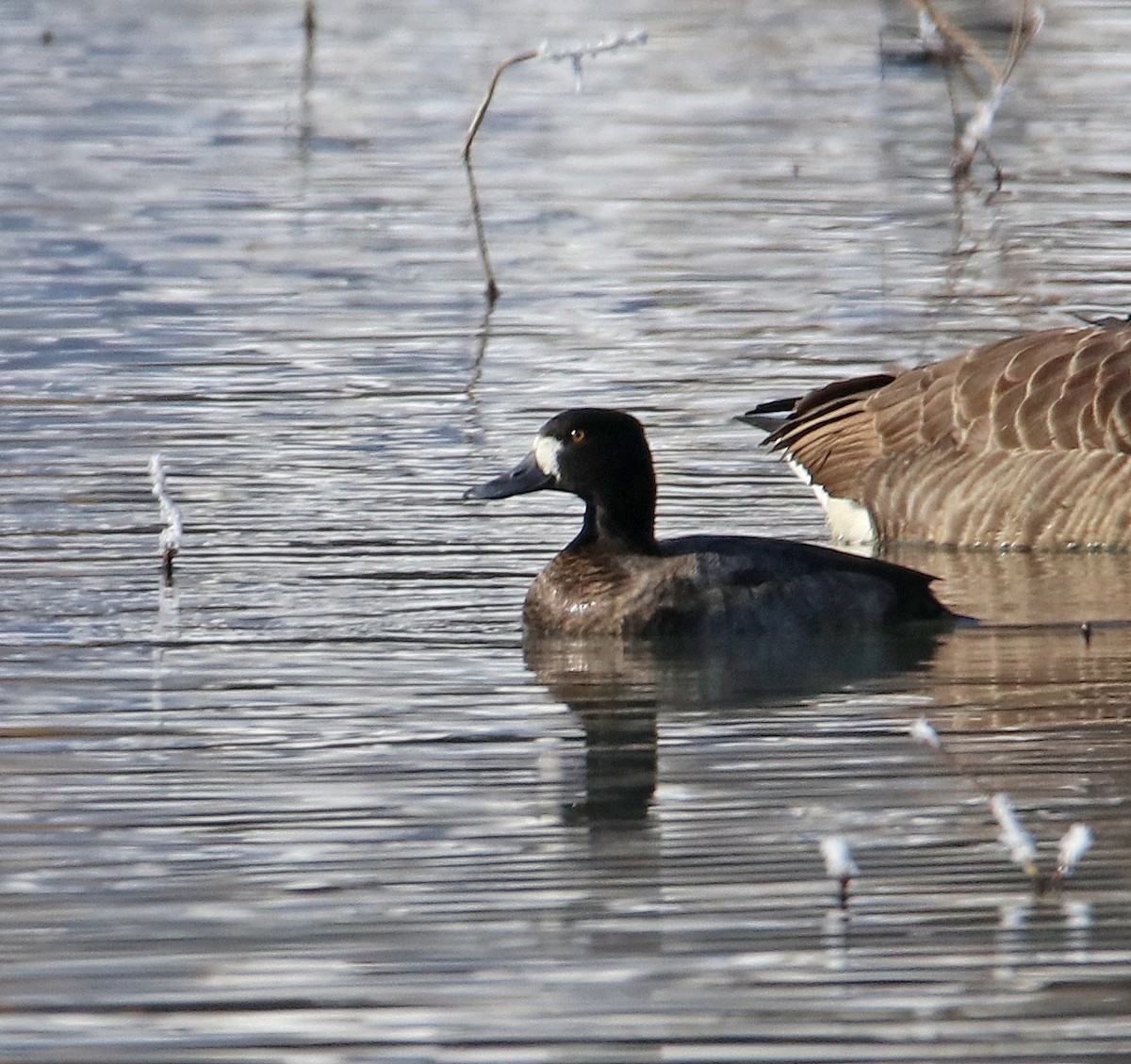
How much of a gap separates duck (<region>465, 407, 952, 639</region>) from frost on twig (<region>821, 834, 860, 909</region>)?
3.39m

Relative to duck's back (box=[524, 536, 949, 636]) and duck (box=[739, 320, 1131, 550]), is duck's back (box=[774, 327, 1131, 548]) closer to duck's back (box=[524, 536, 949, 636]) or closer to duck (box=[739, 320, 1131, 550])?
duck (box=[739, 320, 1131, 550])

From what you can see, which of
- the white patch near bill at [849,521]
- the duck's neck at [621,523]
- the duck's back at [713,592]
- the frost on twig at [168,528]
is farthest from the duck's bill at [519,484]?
the white patch near bill at [849,521]

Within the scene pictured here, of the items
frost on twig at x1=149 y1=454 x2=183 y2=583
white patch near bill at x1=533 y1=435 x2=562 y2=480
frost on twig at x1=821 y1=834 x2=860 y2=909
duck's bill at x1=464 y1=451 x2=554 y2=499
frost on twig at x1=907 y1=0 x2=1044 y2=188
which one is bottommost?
frost on twig at x1=821 y1=834 x2=860 y2=909

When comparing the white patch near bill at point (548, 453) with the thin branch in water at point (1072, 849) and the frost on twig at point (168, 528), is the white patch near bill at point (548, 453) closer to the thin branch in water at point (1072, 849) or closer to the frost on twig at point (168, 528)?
the frost on twig at point (168, 528)

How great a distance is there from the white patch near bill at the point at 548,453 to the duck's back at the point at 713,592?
37 centimetres

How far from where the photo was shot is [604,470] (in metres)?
10.4

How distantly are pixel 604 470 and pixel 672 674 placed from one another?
104 centimetres

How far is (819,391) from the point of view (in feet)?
42.2

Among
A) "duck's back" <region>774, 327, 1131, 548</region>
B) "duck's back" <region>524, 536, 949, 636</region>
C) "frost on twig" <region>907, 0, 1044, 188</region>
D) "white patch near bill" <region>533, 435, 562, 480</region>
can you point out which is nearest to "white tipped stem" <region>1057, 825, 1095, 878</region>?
"duck's back" <region>524, 536, 949, 636</region>

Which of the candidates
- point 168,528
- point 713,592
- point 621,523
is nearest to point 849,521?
point 621,523

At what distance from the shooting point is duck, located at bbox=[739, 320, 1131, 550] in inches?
473

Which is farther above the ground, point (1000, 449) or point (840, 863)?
point (1000, 449)

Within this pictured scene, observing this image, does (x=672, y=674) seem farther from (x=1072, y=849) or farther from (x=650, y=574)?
(x=1072, y=849)

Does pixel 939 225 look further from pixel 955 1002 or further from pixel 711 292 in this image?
pixel 955 1002
